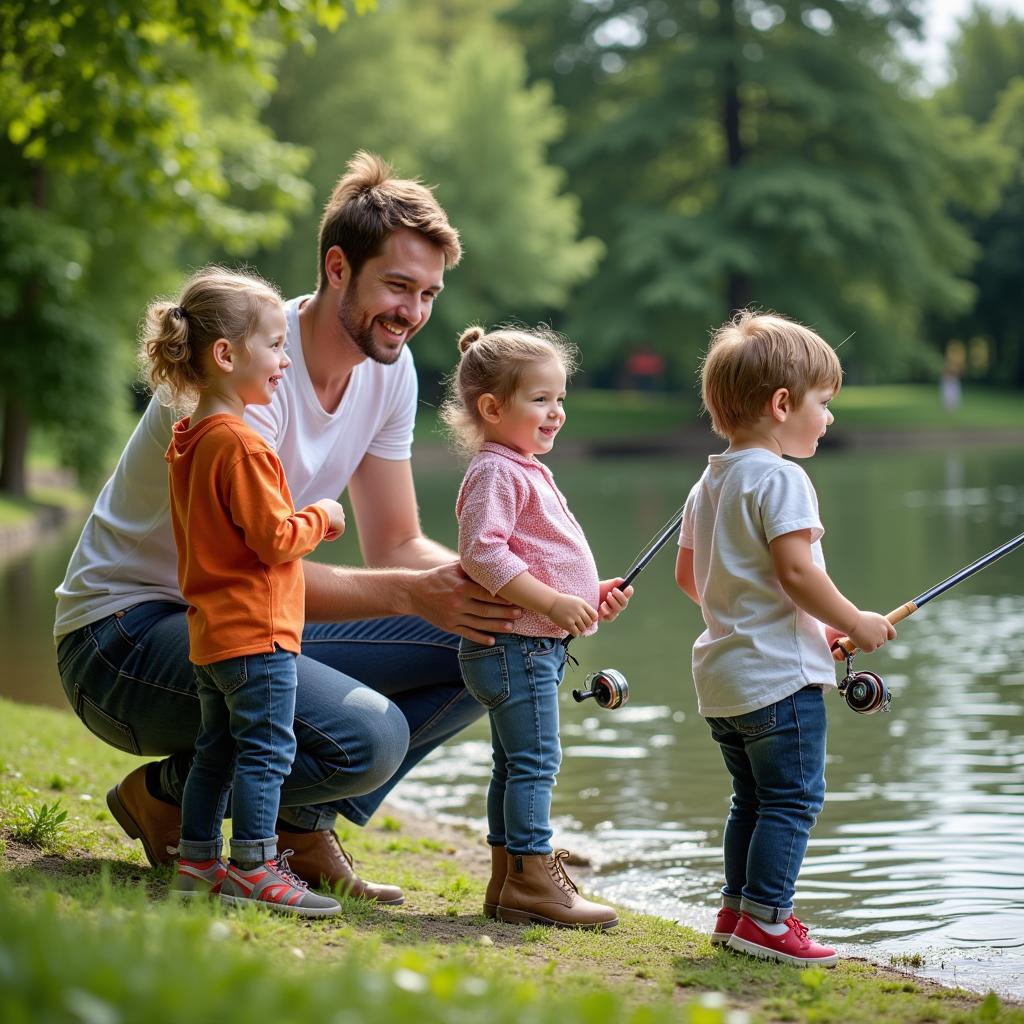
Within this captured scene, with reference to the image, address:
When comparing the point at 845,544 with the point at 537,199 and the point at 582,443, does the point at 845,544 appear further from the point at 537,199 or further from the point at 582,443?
the point at 537,199

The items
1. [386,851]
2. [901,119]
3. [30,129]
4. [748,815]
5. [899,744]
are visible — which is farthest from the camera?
[901,119]

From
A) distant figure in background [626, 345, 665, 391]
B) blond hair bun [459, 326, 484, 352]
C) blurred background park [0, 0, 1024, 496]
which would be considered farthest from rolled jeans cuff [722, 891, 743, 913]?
distant figure in background [626, 345, 665, 391]

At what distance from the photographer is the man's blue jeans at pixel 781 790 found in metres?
3.14

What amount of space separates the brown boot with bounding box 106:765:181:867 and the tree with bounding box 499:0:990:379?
28615mm

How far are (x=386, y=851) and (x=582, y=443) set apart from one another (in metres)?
26.9

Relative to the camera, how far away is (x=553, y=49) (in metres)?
37.3

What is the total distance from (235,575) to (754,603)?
107cm

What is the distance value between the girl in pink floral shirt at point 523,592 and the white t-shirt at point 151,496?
0.52m

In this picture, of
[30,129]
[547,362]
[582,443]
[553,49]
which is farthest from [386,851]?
[553,49]

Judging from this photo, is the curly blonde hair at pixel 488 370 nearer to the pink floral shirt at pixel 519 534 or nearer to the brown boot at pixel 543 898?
the pink floral shirt at pixel 519 534

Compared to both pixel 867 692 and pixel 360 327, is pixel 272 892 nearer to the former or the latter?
pixel 867 692

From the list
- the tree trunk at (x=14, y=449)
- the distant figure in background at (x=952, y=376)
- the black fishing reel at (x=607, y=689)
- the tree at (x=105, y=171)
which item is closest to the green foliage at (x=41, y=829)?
the black fishing reel at (x=607, y=689)

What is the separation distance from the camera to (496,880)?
11.4ft

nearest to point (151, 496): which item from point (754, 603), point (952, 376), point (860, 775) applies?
point (754, 603)
